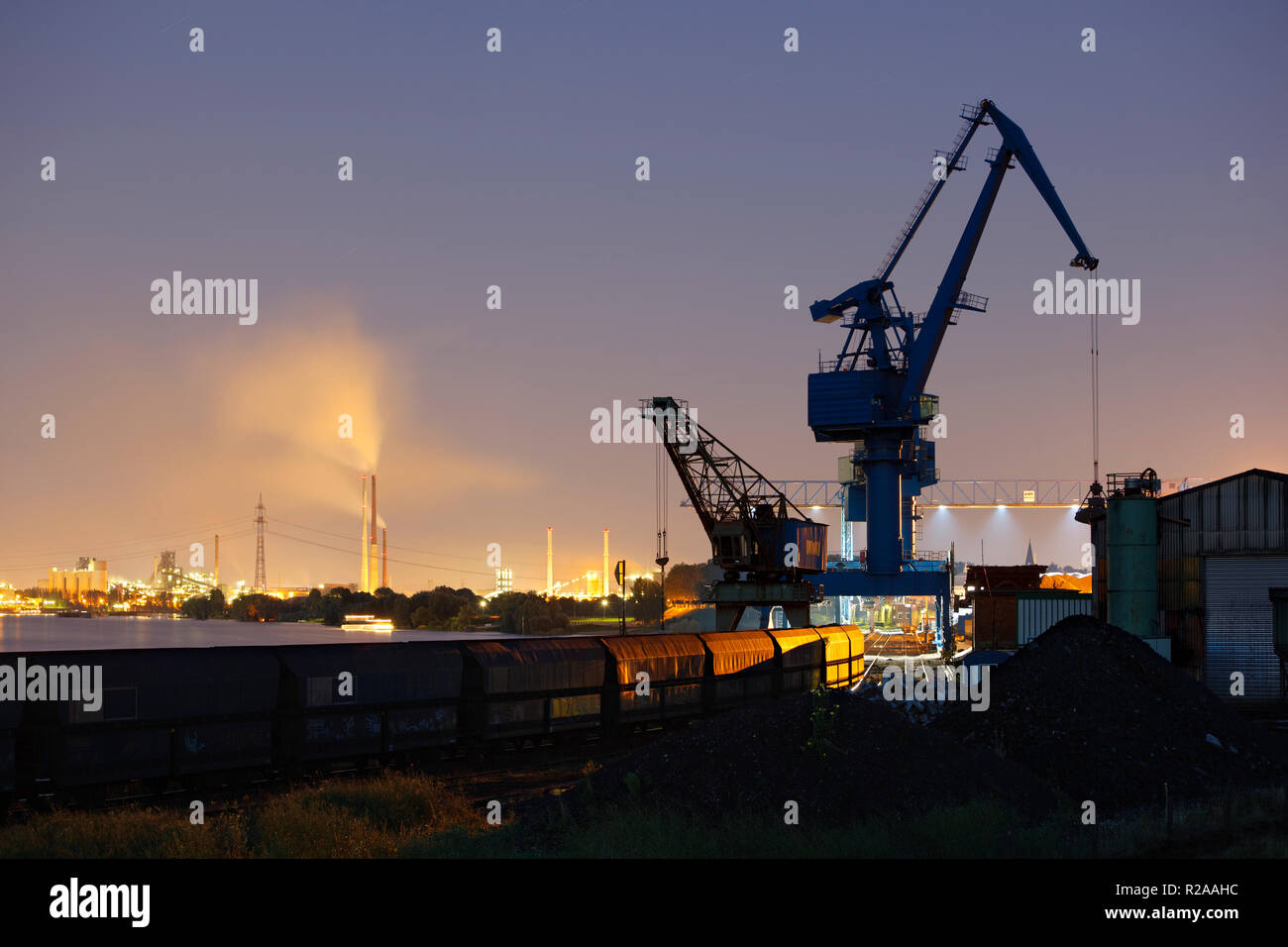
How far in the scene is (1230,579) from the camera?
4300 centimetres

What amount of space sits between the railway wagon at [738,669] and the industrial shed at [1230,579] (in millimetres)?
16611

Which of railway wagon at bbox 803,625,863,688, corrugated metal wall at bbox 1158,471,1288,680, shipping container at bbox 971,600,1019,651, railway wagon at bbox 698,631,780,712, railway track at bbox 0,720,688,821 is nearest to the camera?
railway track at bbox 0,720,688,821

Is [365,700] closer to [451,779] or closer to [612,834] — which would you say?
[451,779]

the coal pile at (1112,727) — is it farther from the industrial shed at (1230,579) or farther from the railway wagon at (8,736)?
the railway wagon at (8,736)

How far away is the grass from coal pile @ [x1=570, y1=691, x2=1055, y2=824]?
36 centimetres

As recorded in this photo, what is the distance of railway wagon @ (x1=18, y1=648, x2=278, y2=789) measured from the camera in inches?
758

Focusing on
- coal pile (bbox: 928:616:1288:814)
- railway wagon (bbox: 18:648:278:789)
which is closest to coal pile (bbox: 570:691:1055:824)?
coal pile (bbox: 928:616:1288:814)

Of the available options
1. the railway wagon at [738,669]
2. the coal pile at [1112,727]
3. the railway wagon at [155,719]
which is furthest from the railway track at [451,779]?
the coal pile at [1112,727]

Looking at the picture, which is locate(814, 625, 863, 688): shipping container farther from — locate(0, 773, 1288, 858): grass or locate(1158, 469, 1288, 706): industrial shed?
locate(0, 773, 1288, 858): grass

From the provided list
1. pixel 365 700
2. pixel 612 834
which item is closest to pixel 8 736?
pixel 365 700

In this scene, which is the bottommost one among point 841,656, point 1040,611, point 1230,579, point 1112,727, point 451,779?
point 841,656

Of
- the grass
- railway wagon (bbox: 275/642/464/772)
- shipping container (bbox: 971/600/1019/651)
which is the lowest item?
shipping container (bbox: 971/600/1019/651)

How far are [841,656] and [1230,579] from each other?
14817mm
